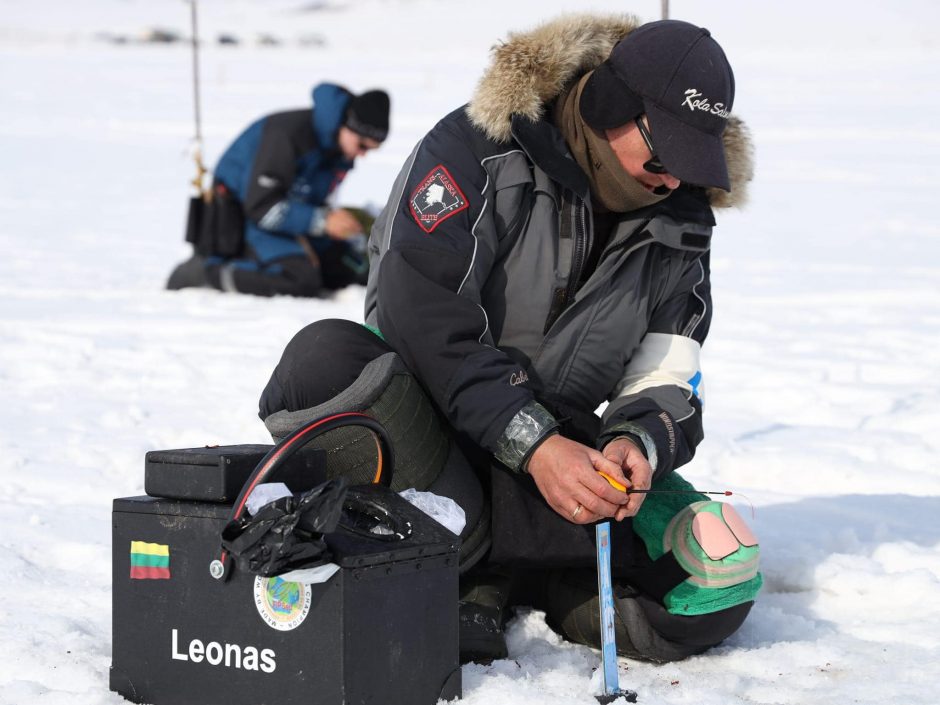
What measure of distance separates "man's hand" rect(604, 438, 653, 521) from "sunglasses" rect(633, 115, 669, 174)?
52cm

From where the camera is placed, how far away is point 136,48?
34719 mm

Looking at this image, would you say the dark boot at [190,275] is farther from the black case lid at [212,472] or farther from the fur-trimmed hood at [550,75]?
the black case lid at [212,472]

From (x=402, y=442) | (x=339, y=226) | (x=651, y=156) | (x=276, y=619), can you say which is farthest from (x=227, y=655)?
(x=339, y=226)

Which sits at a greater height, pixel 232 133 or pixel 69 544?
pixel 232 133

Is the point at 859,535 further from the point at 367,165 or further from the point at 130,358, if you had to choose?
the point at 367,165

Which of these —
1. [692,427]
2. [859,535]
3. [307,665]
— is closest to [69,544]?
[307,665]

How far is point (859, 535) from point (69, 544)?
183 centimetres

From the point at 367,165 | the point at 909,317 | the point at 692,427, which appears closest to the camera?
the point at 692,427

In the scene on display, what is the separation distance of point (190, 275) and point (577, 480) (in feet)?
15.5

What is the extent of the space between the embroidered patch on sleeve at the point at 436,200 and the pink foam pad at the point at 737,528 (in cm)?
76

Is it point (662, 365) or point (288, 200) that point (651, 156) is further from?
point (288, 200)

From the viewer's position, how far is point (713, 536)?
2221 millimetres

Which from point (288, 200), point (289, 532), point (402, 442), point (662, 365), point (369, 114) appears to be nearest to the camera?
point (289, 532)

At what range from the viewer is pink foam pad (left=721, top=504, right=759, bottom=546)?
2.23 m
